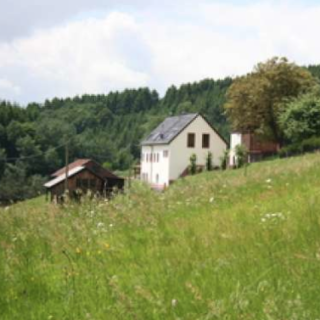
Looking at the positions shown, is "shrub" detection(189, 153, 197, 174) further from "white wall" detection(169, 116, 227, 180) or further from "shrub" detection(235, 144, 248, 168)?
"shrub" detection(235, 144, 248, 168)

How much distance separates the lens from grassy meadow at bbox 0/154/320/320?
163 inches

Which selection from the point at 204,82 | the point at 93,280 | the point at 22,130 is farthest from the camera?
the point at 204,82

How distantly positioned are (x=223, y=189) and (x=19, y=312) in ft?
21.7

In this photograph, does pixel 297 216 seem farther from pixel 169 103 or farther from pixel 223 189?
pixel 169 103

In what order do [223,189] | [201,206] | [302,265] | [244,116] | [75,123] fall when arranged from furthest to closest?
[75,123] → [244,116] → [223,189] → [201,206] → [302,265]

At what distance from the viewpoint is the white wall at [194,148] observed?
66062 millimetres

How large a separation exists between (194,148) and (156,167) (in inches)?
229

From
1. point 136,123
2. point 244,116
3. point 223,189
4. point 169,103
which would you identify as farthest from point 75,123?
point 223,189

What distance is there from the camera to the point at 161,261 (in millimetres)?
5426

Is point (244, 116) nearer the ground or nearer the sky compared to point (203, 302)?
nearer the sky

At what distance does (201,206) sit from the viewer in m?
8.98

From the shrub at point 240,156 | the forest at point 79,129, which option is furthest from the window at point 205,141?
the forest at point 79,129

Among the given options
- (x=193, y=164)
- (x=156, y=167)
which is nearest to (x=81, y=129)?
(x=156, y=167)

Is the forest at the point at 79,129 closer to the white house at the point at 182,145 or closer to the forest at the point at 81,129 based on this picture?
the forest at the point at 81,129
